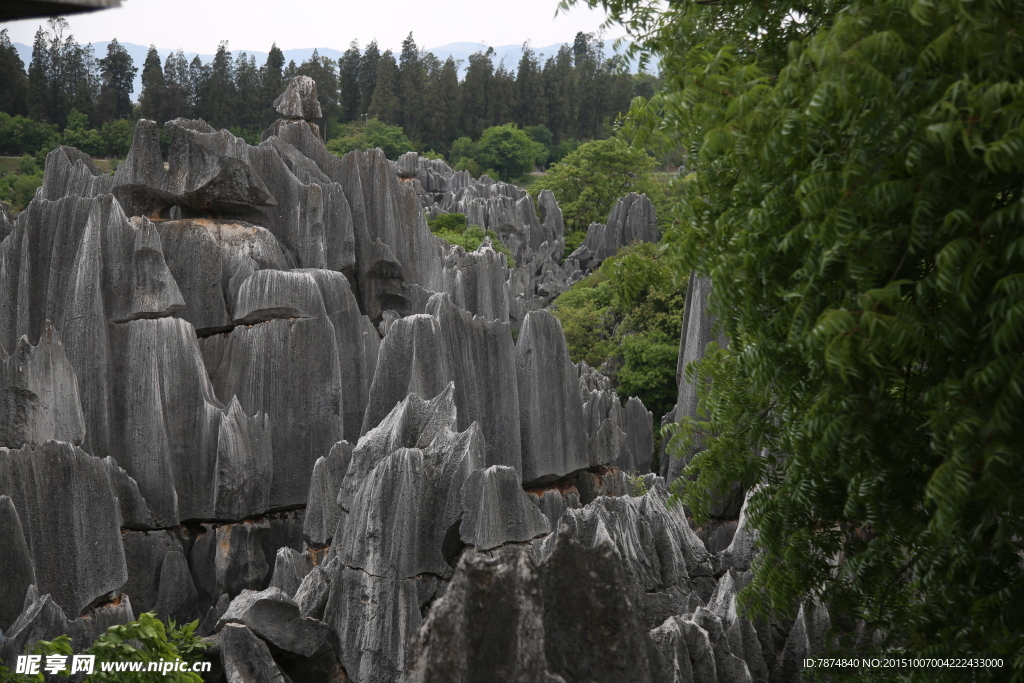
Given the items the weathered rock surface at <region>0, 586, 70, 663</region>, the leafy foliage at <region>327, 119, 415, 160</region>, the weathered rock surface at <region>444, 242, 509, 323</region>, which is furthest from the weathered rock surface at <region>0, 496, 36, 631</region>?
the leafy foliage at <region>327, 119, 415, 160</region>

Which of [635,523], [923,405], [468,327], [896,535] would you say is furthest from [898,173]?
[468,327]

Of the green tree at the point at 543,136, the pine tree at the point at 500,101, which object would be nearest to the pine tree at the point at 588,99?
the green tree at the point at 543,136

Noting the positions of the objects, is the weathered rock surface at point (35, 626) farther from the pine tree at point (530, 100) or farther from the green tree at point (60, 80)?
the pine tree at point (530, 100)

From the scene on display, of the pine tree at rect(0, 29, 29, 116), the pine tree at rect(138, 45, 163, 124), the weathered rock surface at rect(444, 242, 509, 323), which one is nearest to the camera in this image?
the weathered rock surface at rect(444, 242, 509, 323)

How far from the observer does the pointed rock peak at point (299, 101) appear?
1992 centimetres

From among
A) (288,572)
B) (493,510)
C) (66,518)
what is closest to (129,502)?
(66,518)

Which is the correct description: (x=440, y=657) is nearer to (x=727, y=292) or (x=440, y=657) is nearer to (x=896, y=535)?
(x=727, y=292)

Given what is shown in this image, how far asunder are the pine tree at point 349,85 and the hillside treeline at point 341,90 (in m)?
0.11

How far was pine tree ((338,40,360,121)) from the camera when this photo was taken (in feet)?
303

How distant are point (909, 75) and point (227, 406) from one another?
11.9 metres

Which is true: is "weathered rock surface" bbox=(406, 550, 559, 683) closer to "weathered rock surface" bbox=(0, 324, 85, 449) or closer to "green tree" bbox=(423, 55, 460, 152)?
"weathered rock surface" bbox=(0, 324, 85, 449)

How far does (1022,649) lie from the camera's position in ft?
15.7

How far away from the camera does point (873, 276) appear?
190 inches

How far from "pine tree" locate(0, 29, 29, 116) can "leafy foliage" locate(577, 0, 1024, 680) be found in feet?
168
